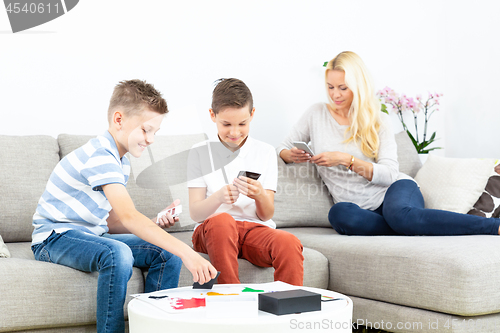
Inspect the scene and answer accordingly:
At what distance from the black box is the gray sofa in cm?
61

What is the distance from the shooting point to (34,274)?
129 cm

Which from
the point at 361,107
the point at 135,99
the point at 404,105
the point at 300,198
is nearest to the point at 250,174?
the point at 135,99

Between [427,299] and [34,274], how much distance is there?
1120mm

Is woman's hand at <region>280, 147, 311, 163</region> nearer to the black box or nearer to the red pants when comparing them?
the red pants

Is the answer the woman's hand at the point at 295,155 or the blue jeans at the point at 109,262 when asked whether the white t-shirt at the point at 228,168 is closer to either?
the blue jeans at the point at 109,262

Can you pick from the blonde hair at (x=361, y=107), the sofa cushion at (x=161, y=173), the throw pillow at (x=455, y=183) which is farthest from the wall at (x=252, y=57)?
the throw pillow at (x=455, y=183)

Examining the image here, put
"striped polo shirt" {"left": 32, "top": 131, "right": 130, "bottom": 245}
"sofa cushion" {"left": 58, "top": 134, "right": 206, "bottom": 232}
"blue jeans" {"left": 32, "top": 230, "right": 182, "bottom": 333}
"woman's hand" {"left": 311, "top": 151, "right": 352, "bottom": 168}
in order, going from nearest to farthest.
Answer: "blue jeans" {"left": 32, "top": 230, "right": 182, "bottom": 333}
"striped polo shirt" {"left": 32, "top": 131, "right": 130, "bottom": 245}
"sofa cushion" {"left": 58, "top": 134, "right": 206, "bottom": 232}
"woman's hand" {"left": 311, "top": 151, "right": 352, "bottom": 168}

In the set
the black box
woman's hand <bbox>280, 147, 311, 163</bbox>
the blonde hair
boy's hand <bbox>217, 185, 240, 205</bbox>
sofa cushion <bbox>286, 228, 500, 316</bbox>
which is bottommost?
sofa cushion <bbox>286, 228, 500, 316</bbox>

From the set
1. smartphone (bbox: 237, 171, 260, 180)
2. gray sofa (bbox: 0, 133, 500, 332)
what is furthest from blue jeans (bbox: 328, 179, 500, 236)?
smartphone (bbox: 237, 171, 260, 180)

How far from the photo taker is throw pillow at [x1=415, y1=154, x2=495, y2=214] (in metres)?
2.13

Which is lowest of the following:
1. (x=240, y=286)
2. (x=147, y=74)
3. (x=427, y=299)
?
(x=427, y=299)

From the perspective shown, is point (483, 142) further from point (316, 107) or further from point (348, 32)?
point (316, 107)

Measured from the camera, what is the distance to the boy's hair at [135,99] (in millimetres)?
1420

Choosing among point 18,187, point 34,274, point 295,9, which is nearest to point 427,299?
point 34,274
